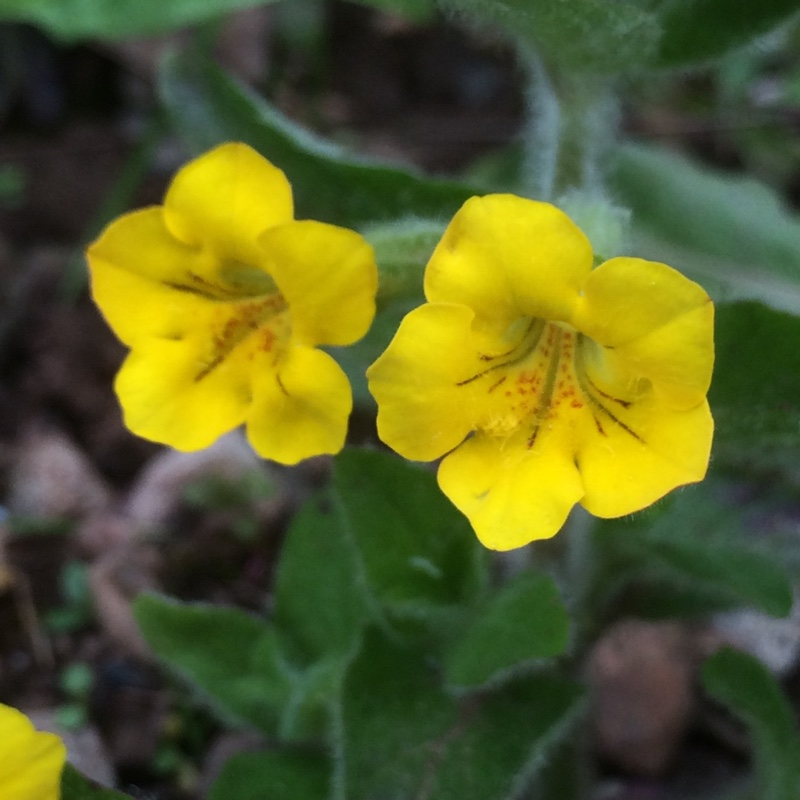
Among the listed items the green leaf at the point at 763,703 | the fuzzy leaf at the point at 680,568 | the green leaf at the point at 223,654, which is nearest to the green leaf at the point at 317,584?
the green leaf at the point at 223,654

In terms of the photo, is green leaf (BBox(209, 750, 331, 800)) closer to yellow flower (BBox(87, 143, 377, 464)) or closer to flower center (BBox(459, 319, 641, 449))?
yellow flower (BBox(87, 143, 377, 464))

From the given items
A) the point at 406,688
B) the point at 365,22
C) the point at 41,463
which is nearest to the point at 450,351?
the point at 406,688

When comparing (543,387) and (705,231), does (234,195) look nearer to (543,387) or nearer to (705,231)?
(543,387)

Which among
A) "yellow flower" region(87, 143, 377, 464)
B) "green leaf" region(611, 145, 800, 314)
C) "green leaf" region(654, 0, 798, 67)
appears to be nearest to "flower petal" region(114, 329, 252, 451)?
"yellow flower" region(87, 143, 377, 464)

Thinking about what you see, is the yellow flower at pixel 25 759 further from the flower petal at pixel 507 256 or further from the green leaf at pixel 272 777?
the flower petal at pixel 507 256

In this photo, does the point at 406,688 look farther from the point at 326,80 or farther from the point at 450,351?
the point at 326,80

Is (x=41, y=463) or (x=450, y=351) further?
(x=41, y=463)

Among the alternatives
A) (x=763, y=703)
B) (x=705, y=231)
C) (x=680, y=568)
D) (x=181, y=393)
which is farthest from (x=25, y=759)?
(x=705, y=231)
